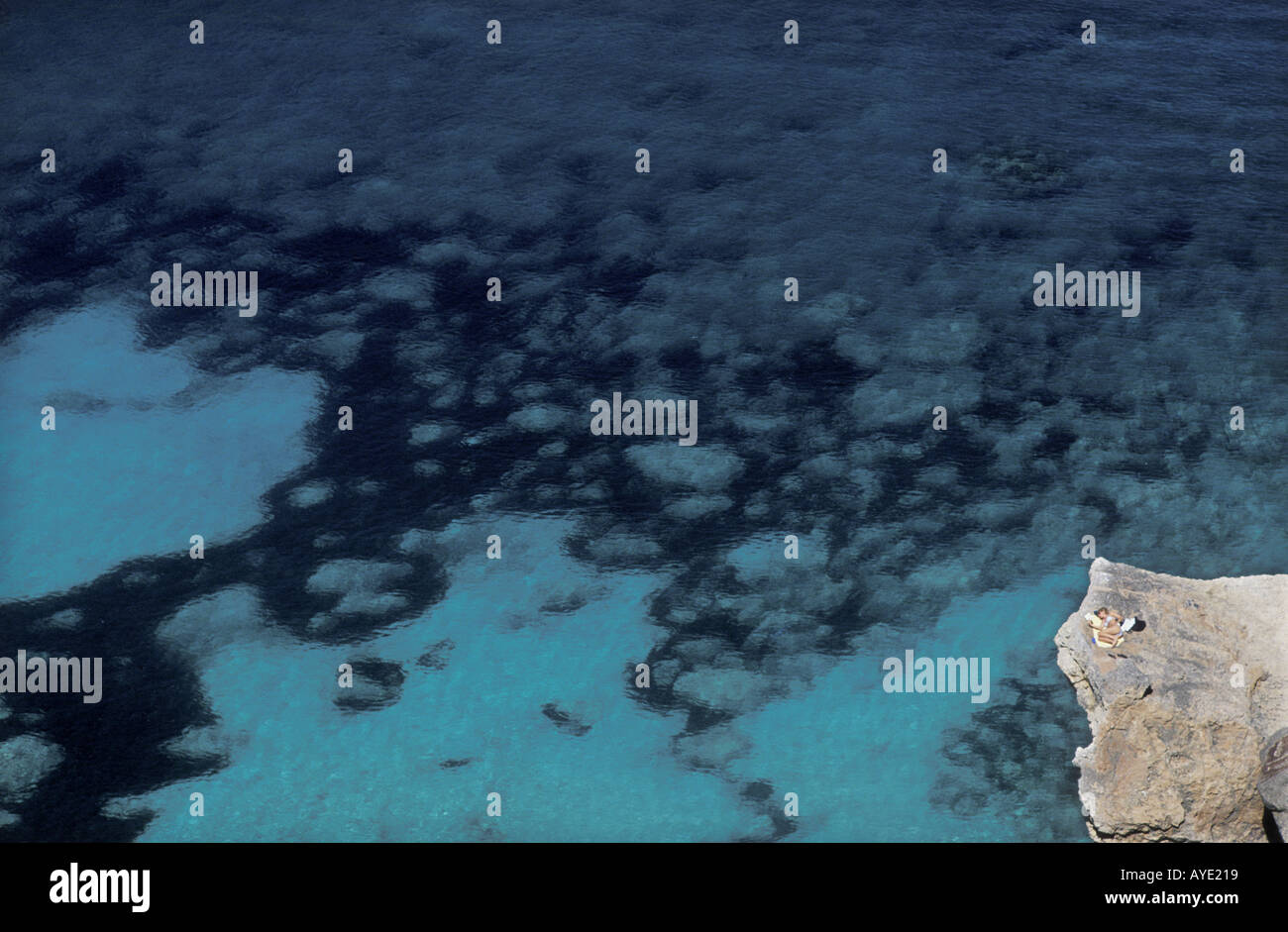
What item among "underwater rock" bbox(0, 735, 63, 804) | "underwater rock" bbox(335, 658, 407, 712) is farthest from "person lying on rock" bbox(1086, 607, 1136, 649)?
"underwater rock" bbox(0, 735, 63, 804)

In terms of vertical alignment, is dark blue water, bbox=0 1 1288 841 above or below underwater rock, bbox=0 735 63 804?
above

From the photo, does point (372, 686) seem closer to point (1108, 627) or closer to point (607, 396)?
point (607, 396)

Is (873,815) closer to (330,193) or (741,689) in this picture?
(741,689)

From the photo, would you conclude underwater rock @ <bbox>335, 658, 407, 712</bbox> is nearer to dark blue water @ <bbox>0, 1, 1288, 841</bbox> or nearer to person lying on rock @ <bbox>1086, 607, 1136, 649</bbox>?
dark blue water @ <bbox>0, 1, 1288, 841</bbox>

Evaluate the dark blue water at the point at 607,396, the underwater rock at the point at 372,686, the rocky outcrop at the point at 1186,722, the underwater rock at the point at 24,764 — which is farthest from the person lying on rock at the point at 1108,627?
the underwater rock at the point at 24,764

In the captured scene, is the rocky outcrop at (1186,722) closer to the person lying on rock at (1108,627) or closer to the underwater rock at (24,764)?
the person lying on rock at (1108,627)

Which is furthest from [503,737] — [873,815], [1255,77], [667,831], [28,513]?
[1255,77]
